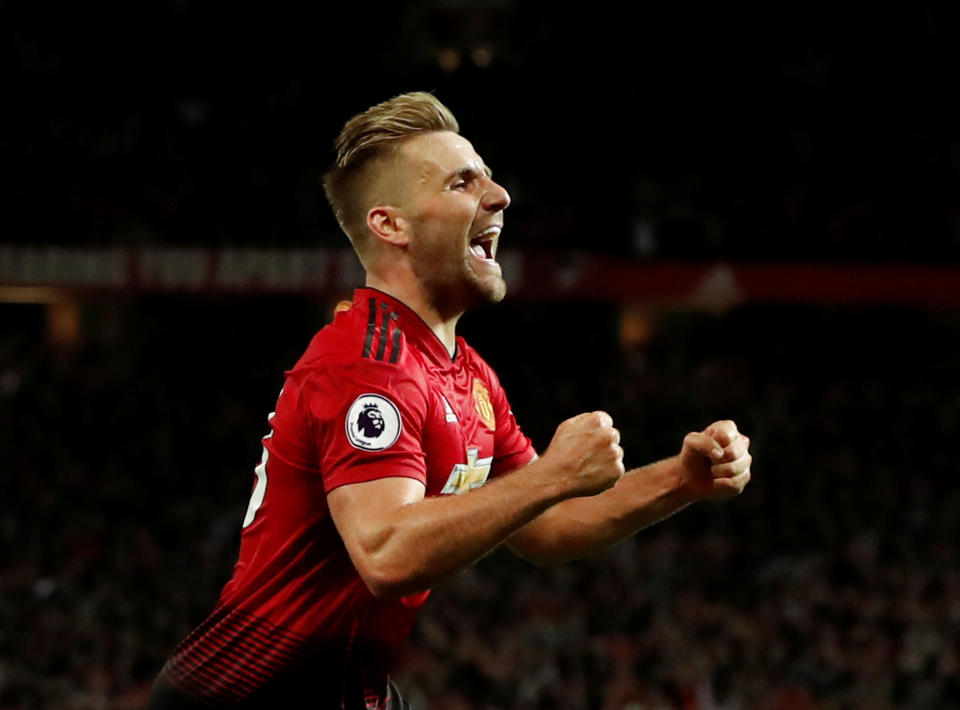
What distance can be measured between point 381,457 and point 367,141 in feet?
2.70

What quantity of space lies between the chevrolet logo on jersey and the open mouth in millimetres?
461

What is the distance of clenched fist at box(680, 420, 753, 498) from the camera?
3.27 meters

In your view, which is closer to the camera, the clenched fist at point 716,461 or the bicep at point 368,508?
the bicep at point 368,508

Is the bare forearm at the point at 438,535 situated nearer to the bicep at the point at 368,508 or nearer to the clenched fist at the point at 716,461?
the bicep at the point at 368,508

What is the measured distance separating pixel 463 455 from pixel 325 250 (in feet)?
33.5

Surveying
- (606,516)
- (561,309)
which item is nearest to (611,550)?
(561,309)

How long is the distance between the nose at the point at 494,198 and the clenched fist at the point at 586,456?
643 mm

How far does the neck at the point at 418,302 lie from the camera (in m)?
3.25

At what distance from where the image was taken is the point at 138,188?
14.0m

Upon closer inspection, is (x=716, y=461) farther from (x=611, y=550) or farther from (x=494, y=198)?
(x=611, y=550)

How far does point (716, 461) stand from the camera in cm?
330

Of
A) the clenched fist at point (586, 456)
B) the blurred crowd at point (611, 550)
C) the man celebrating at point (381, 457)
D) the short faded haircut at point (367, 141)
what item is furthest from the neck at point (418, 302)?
→ the blurred crowd at point (611, 550)

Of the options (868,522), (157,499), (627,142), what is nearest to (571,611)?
(868,522)

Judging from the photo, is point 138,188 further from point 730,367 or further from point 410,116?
point 410,116
